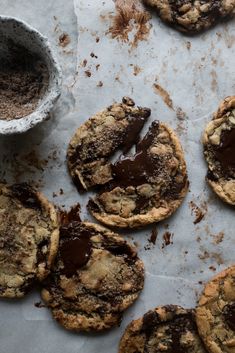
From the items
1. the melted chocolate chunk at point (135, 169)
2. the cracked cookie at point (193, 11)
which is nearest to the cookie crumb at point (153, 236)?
the melted chocolate chunk at point (135, 169)

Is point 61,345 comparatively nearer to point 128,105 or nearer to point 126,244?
point 126,244

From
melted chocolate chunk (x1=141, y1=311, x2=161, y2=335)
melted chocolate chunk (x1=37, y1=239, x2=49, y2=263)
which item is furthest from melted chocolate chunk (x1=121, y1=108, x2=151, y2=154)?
melted chocolate chunk (x1=141, y1=311, x2=161, y2=335)

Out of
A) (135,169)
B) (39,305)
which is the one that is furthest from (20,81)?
(39,305)

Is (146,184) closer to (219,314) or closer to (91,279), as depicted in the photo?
(91,279)

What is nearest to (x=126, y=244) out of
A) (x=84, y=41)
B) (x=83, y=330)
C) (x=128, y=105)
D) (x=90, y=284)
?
(x=90, y=284)

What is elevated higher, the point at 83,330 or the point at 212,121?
the point at 212,121
